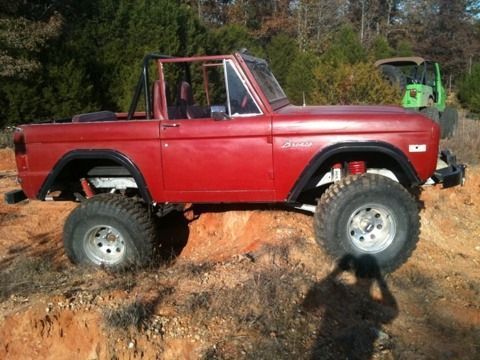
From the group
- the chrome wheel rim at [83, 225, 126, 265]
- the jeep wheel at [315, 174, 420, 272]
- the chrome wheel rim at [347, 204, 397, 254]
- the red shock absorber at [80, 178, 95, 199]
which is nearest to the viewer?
the jeep wheel at [315, 174, 420, 272]

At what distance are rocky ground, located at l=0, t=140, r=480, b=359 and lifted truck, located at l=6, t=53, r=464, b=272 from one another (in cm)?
36

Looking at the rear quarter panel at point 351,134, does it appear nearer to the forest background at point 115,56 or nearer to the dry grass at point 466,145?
the forest background at point 115,56

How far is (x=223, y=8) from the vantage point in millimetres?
33219

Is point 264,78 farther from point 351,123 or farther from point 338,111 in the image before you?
point 351,123

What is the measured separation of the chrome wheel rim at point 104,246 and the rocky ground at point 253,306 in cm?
22

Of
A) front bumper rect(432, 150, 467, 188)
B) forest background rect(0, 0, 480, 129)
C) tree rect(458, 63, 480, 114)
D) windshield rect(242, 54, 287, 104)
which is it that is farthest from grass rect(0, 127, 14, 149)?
tree rect(458, 63, 480, 114)

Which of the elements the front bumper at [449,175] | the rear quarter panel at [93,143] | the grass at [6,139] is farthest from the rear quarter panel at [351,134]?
the grass at [6,139]

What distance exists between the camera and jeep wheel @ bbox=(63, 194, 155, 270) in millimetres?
4926

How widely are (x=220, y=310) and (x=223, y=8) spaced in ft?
104

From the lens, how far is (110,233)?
512 centimetres

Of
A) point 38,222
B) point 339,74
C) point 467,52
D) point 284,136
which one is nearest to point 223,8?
point 467,52

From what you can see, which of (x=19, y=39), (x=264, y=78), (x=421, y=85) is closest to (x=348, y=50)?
(x=421, y=85)

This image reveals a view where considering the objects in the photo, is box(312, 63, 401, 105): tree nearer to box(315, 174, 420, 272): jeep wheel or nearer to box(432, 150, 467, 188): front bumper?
box(432, 150, 467, 188): front bumper

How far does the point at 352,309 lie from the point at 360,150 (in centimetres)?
139
